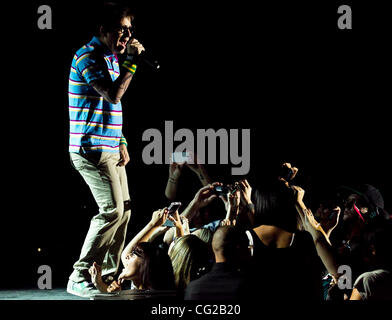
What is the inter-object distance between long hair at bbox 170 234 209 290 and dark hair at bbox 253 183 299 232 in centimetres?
37

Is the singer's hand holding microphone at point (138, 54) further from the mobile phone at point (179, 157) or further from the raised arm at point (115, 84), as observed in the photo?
the mobile phone at point (179, 157)

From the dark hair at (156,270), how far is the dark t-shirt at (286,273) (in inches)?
19.1

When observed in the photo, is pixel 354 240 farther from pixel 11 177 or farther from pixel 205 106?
pixel 11 177

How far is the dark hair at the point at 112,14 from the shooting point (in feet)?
12.7

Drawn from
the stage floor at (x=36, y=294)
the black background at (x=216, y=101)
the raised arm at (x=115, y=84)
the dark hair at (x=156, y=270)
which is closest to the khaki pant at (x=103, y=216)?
the stage floor at (x=36, y=294)

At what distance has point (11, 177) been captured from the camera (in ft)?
20.9

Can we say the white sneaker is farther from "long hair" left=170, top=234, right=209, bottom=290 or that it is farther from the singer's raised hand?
the singer's raised hand

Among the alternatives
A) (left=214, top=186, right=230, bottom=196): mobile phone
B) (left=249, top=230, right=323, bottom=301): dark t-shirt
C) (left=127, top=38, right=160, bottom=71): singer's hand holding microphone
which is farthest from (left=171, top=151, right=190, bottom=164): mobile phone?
(left=249, top=230, right=323, bottom=301): dark t-shirt

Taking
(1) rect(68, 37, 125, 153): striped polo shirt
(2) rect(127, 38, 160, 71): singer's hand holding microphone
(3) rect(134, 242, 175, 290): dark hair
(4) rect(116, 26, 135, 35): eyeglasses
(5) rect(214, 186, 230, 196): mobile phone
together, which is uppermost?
(4) rect(116, 26, 135, 35): eyeglasses

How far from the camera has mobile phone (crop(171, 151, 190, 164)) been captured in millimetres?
5461

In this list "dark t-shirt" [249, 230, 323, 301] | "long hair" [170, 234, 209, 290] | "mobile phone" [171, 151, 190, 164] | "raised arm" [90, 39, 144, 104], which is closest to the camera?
"dark t-shirt" [249, 230, 323, 301]

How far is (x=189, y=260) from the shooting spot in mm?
3174
